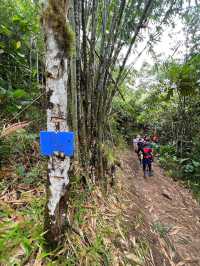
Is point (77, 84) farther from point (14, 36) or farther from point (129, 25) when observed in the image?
point (14, 36)

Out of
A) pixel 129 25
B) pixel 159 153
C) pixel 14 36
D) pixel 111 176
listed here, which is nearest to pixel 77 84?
pixel 129 25

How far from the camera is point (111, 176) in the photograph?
8.59ft

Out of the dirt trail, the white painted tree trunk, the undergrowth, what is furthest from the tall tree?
the undergrowth

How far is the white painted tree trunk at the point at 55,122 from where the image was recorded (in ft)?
3.82

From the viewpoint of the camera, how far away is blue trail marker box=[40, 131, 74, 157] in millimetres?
1179

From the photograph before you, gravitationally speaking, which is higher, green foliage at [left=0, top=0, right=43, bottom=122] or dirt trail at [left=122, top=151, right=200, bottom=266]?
green foliage at [left=0, top=0, right=43, bottom=122]

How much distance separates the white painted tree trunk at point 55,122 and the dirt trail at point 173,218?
1.29 m

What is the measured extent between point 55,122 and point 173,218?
2537mm

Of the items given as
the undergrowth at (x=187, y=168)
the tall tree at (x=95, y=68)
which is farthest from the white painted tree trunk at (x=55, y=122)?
the undergrowth at (x=187, y=168)

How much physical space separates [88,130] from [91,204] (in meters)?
0.67

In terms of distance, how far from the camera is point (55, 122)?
47.6 inches

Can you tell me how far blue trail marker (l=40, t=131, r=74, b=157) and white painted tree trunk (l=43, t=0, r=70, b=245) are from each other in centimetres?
5

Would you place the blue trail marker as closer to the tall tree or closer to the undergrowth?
the tall tree

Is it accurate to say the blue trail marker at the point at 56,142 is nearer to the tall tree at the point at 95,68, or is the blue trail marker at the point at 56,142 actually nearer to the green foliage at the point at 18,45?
the tall tree at the point at 95,68
